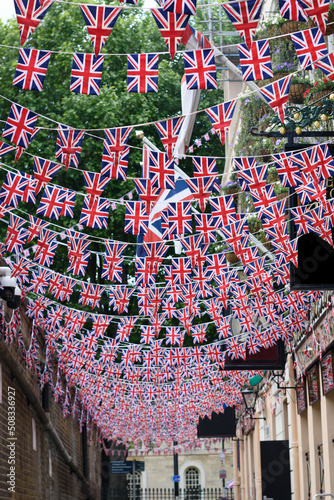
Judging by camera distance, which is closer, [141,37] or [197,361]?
[197,361]

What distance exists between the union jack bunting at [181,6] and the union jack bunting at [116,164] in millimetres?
2472

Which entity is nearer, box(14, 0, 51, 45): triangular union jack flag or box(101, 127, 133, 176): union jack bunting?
box(14, 0, 51, 45): triangular union jack flag

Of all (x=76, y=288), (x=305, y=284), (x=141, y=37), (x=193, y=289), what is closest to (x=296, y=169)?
(x=305, y=284)

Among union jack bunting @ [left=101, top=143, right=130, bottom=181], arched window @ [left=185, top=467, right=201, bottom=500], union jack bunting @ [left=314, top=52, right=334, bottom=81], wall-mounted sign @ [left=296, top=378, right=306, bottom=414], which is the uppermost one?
union jack bunting @ [left=314, top=52, right=334, bottom=81]

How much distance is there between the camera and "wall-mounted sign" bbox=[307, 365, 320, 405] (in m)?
13.1

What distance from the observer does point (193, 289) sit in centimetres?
1294

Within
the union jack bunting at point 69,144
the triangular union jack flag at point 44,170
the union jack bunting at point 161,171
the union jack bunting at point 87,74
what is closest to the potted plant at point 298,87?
the union jack bunting at point 161,171

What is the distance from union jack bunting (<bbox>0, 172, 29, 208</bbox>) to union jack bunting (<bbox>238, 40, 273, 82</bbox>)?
3.78 metres

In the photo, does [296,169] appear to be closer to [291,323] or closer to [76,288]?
[291,323]

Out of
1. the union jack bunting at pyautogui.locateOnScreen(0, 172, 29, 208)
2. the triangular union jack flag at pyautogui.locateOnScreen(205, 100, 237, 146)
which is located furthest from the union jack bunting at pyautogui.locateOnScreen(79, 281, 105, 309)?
the triangular union jack flag at pyautogui.locateOnScreen(205, 100, 237, 146)

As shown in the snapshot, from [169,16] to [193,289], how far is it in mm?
7321

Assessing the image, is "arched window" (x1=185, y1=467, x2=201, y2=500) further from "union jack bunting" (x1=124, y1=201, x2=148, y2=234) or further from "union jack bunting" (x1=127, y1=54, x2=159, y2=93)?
"union jack bunting" (x1=127, y1=54, x2=159, y2=93)

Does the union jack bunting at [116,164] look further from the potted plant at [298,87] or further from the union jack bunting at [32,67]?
the potted plant at [298,87]

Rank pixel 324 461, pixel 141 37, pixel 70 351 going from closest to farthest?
pixel 324 461
pixel 70 351
pixel 141 37
